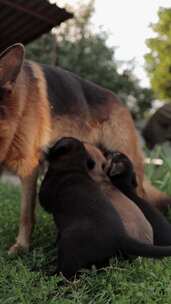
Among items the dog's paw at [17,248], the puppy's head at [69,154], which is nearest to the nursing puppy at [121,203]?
the puppy's head at [69,154]

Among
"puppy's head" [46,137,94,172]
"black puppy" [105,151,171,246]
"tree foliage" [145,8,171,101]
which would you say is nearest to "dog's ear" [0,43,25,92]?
"puppy's head" [46,137,94,172]

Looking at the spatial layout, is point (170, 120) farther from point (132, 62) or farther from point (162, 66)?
point (162, 66)

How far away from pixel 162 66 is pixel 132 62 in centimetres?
483

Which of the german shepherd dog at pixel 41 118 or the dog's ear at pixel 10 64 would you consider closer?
the dog's ear at pixel 10 64

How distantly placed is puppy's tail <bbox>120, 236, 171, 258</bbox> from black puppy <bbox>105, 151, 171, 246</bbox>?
810mm

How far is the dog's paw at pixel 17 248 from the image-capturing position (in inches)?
160

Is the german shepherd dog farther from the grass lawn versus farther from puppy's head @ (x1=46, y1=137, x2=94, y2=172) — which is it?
the grass lawn

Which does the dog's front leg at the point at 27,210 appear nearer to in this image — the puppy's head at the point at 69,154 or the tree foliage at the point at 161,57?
the puppy's head at the point at 69,154

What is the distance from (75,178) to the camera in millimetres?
3771

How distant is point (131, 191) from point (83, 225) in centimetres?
111

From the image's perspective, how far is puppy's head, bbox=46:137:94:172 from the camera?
394cm

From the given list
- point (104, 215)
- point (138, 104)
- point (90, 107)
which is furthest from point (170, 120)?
point (138, 104)

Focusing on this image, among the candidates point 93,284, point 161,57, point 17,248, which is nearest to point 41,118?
point 17,248

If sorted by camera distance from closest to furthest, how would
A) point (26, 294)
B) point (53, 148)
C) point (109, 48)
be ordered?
point (26, 294)
point (53, 148)
point (109, 48)
